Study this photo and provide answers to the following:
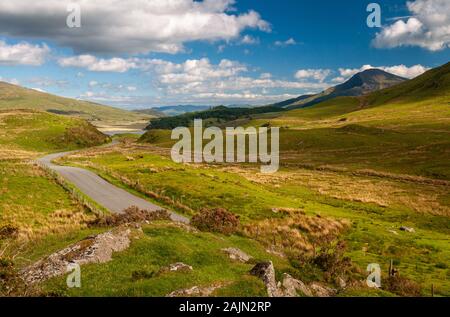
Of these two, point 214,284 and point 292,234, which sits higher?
point 214,284

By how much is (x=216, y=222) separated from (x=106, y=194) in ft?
90.8

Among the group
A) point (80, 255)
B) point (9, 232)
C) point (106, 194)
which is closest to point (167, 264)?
point (80, 255)

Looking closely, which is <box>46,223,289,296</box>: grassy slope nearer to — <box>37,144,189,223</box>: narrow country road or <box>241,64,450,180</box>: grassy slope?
<box>37,144,189,223</box>: narrow country road

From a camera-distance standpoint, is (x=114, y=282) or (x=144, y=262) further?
(x=144, y=262)

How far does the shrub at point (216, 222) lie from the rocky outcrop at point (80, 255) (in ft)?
39.5

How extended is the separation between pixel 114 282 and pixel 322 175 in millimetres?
88359

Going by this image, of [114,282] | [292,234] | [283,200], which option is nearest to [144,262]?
[114,282]

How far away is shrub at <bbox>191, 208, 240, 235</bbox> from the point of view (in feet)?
130

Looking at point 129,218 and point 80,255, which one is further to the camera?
point 129,218

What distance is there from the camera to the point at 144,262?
83.8ft

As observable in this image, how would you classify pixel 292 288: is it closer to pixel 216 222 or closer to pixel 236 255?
pixel 236 255

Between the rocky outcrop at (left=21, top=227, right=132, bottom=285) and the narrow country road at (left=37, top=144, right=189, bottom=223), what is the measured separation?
18.5 meters

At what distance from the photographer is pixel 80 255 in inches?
970
